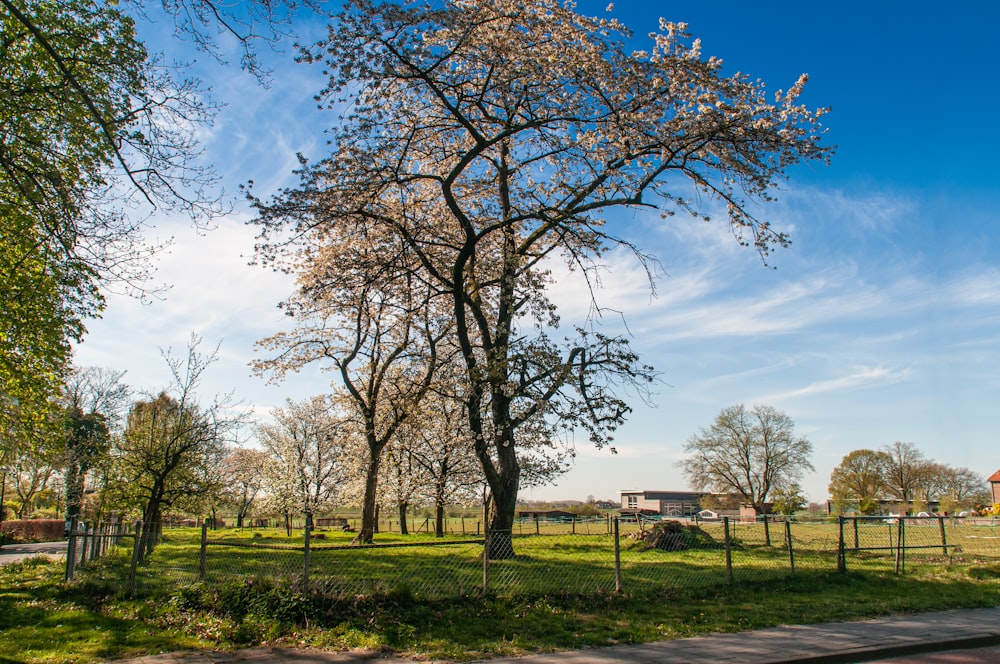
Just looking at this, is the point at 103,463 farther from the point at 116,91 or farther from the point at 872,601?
the point at 872,601

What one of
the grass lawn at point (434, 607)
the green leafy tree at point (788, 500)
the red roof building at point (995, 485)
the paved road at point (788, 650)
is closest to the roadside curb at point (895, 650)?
the paved road at point (788, 650)

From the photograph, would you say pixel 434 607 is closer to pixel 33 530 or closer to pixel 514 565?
pixel 514 565

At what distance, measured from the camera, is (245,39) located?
9.01m

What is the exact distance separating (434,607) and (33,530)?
1460 inches

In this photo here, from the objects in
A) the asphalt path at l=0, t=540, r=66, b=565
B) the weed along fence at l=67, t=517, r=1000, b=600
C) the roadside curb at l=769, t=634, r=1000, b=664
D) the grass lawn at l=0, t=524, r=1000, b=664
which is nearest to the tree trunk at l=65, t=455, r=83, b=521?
the asphalt path at l=0, t=540, r=66, b=565

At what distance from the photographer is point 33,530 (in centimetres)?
3522

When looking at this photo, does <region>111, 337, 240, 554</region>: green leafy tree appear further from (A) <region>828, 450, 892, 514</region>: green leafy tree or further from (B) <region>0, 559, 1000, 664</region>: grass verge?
(A) <region>828, 450, 892, 514</region>: green leafy tree

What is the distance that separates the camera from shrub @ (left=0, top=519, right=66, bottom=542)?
33.6 m

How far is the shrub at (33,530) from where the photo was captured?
3359 cm

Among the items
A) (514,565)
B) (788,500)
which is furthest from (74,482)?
(788,500)

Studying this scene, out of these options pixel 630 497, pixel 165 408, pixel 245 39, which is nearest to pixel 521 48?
pixel 245 39

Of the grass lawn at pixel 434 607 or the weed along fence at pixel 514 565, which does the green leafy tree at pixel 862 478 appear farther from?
the grass lawn at pixel 434 607

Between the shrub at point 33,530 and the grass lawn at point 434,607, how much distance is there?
25.8 meters

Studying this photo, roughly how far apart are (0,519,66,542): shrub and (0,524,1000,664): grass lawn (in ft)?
84.7
